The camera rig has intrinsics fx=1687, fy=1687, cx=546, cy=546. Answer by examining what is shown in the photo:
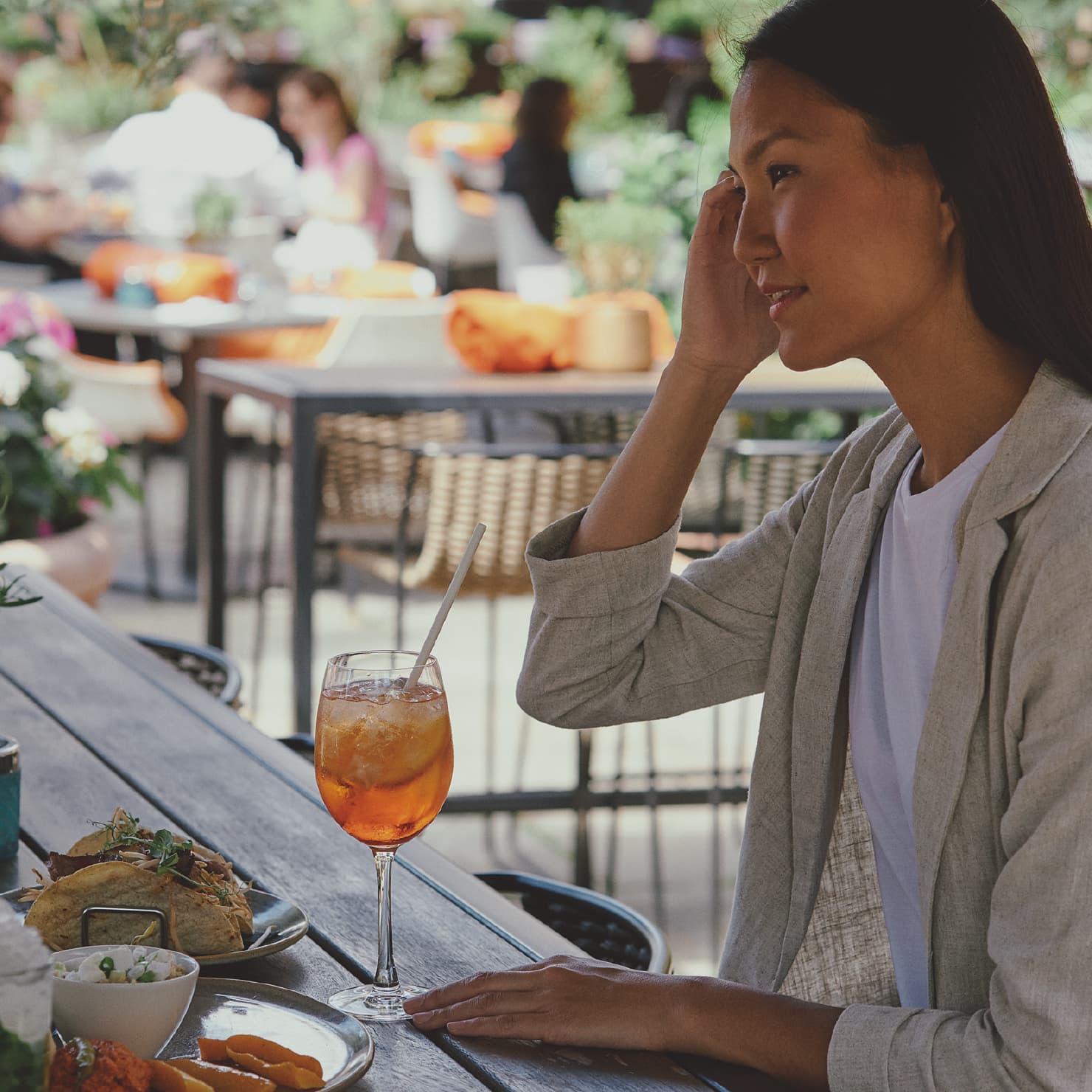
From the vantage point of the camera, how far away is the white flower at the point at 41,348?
12.5 ft

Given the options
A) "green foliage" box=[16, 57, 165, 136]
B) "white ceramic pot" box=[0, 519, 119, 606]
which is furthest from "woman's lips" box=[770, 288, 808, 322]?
"green foliage" box=[16, 57, 165, 136]

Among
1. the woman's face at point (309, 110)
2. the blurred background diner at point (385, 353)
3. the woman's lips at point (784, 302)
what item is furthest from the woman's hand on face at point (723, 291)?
the woman's face at point (309, 110)

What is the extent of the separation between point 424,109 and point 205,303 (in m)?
8.69

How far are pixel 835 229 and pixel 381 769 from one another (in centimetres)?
50

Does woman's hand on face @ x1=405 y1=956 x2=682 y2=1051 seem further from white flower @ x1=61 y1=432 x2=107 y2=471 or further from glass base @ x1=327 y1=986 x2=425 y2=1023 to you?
white flower @ x1=61 y1=432 x2=107 y2=471

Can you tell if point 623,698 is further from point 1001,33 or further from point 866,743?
point 1001,33

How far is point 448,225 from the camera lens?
387 inches

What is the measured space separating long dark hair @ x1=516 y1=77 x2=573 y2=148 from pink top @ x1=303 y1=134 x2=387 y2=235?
0.74m

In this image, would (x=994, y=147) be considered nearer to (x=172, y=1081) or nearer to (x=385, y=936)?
(x=385, y=936)

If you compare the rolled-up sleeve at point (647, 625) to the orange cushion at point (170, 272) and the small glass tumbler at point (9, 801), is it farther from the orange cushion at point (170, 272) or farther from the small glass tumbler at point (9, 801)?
the orange cushion at point (170, 272)

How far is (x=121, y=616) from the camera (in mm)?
5258

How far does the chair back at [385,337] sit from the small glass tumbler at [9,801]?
351cm

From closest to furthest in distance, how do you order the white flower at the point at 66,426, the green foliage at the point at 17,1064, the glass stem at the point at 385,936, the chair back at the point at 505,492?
the green foliage at the point at 17,1064, the glass stem at the point at 385,936, the chair back at the point at 505,492, the white flower at the point at 66,426

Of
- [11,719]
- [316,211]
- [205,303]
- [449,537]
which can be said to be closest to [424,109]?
[316,211]
